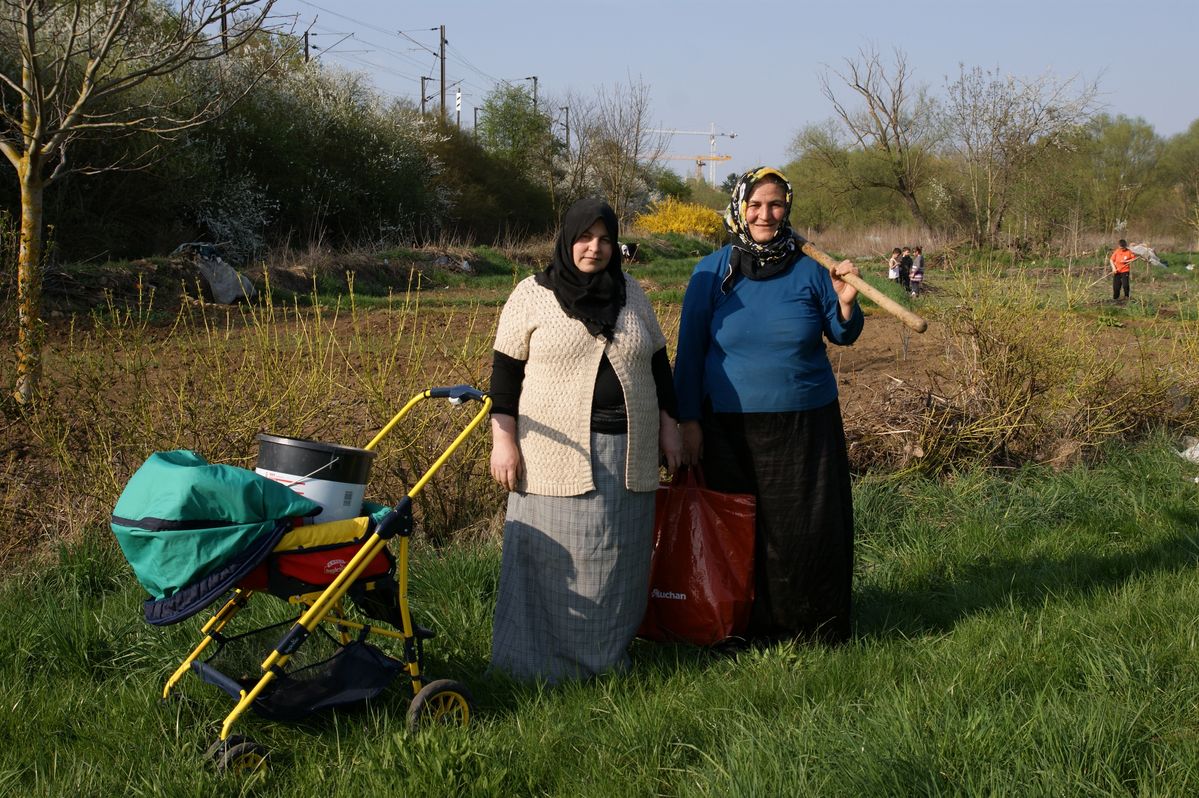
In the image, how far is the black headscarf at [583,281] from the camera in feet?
11.1

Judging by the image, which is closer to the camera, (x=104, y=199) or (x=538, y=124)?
(x=104, y=199)

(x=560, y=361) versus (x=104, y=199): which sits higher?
(x=104, y=199)

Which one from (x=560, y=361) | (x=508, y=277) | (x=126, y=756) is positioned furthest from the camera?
(x=508, y=277)

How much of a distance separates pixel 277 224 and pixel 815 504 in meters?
22.9

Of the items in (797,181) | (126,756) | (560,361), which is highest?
(797,181)

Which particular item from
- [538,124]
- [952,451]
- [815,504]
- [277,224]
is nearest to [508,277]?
[277,224]

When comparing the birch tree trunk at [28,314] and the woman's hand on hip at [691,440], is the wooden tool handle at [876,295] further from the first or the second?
the birch tree trunk at [28,314]

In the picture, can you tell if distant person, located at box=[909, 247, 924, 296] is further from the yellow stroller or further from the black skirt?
the yellow stroller

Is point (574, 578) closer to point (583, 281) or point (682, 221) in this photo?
point (583, 281)

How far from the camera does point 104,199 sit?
18.8 m

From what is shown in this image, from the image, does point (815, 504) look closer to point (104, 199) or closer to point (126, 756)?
point (126, 756)

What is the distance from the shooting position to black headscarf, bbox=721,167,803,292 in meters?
3.75

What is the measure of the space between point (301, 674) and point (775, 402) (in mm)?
1852

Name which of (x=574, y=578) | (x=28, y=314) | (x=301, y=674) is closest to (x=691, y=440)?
(x=574, y=578)
